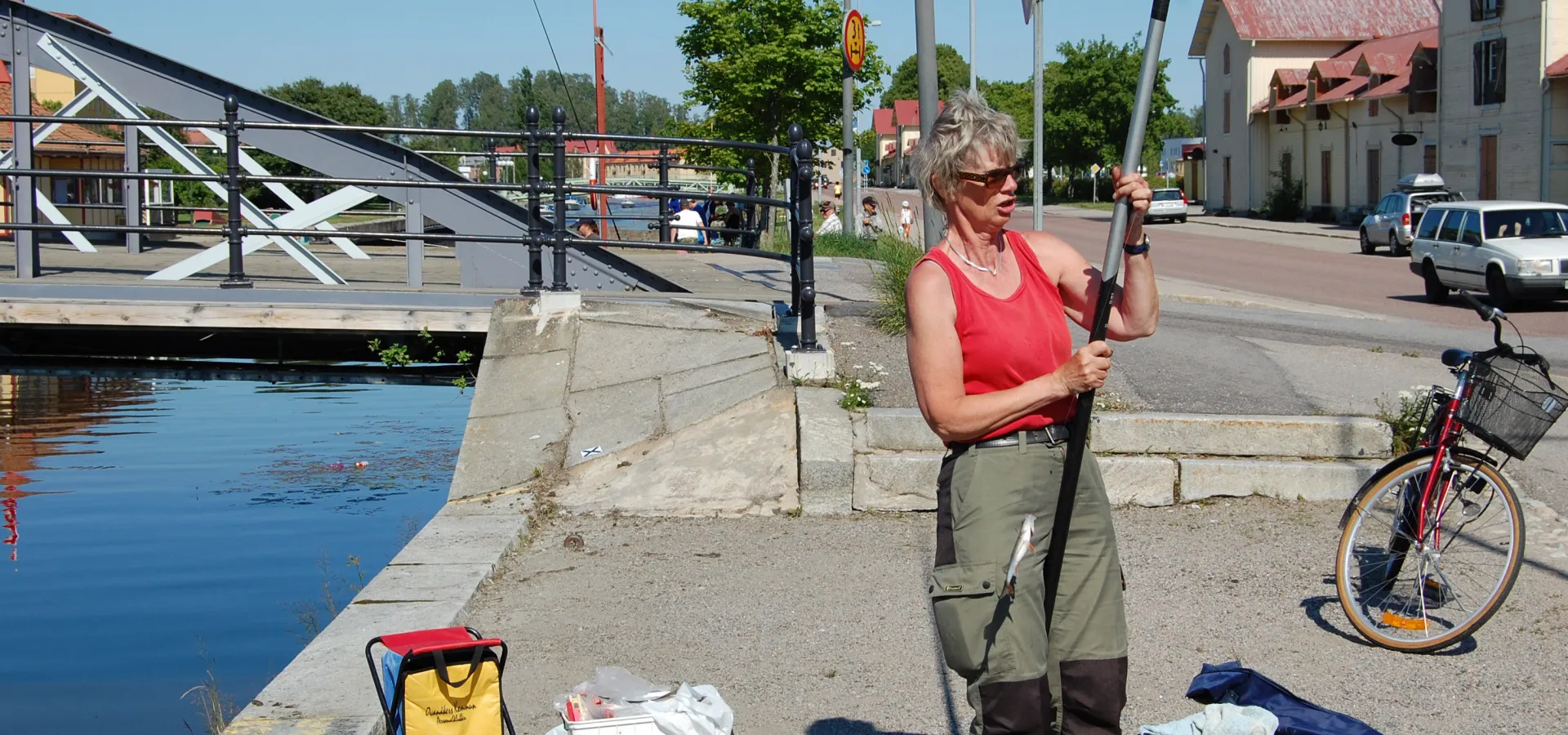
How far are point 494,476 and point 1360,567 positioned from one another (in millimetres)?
4135

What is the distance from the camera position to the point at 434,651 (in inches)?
146

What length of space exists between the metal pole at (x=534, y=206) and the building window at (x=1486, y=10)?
3736 centimetres

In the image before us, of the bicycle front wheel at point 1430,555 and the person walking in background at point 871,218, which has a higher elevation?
the person walking in background at point 871,218

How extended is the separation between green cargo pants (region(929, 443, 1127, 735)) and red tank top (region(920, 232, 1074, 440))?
0.33 ft

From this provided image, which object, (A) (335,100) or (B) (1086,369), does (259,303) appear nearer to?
(B) (1086,369)

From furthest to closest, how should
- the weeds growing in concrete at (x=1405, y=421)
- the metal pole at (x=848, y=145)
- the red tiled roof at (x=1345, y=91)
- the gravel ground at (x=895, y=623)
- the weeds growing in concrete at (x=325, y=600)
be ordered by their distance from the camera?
the red tiled roof at (x=1345, y=91) → the metal pole at (x=848, y=145) → the weeds growing in concrete at (x=1405, y=421) → the weeds growing in concrete at (x=325, y=600) → the gravel ground at (x=895, y=623)

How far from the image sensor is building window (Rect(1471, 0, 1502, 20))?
38.9 m

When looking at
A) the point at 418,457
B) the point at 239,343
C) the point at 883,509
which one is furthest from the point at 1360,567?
the point at 239,343

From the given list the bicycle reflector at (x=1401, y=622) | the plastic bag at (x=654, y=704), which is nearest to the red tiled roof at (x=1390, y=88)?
the bicycle reflector at (x=1401, y=622)

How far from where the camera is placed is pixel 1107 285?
3084 millimetres

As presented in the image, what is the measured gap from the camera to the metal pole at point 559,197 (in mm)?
8688

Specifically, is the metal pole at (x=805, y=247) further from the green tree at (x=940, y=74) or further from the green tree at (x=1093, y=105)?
the green tree at (x=940, y=74)

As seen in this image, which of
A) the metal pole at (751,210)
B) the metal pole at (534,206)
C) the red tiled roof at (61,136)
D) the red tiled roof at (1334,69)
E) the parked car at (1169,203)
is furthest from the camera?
the parked car at (1169,203)

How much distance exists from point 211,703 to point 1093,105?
248ft
